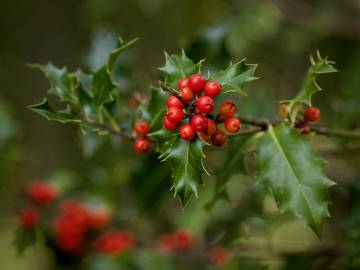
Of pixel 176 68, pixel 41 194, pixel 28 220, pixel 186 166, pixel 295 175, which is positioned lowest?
pixel 41 194

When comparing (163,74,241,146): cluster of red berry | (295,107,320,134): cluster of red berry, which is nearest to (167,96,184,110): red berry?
(163,74,241,146): cluster of red berry

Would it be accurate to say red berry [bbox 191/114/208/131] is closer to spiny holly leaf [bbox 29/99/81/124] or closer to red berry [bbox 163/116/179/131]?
red berry [bbox 163/116/179/131]

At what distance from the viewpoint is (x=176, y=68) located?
1293mm

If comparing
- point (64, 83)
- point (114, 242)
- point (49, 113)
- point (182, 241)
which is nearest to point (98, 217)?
point (114, 242)

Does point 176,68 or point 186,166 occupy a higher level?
point 176,68

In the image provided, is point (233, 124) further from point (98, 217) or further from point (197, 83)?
point (98, 217)

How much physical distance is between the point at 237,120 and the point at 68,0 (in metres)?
3.19

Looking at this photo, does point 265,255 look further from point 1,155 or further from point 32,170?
point 32,170

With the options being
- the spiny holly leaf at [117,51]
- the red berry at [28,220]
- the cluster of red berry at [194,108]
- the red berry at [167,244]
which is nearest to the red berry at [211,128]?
the cluster of red berry at [194,108]

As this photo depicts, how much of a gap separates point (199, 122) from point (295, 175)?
29cm

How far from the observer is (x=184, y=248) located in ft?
8.28

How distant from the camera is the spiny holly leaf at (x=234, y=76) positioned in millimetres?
1185

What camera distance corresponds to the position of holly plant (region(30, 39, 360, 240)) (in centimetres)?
113

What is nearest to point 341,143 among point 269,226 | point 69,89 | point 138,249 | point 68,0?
point 269,226
